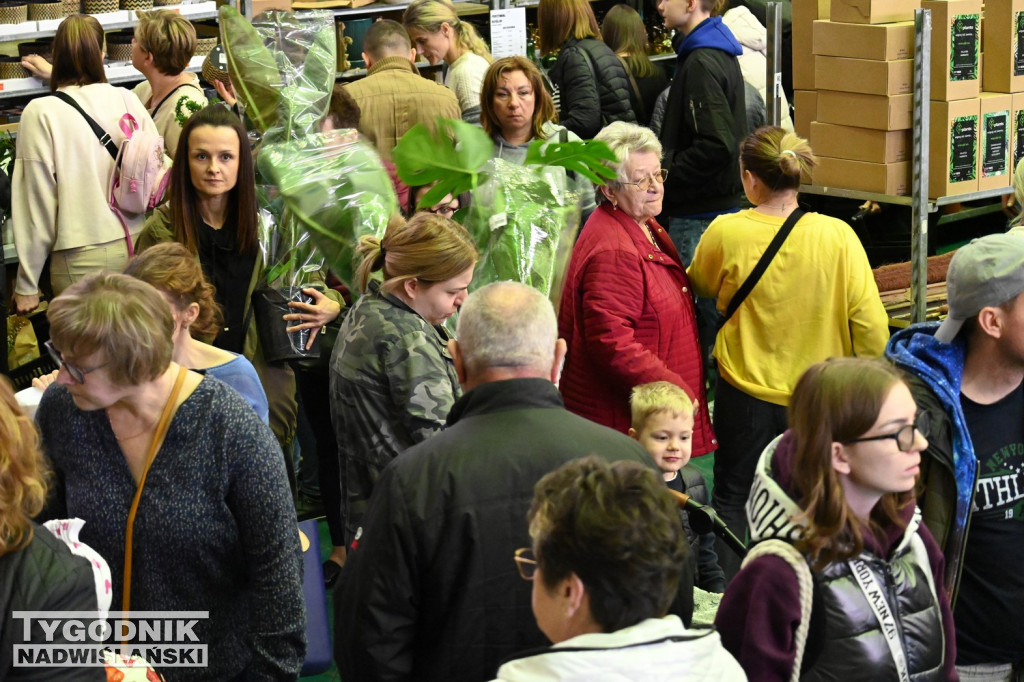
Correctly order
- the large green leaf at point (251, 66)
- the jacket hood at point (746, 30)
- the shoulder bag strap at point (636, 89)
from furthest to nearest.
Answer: the jacket hood at point (746, 30) < the shoulder bag strap at point (636, 89) < the large green leaf at point (251, 66)

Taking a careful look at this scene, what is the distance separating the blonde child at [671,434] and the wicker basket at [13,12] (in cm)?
396

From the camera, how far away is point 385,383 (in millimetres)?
2916

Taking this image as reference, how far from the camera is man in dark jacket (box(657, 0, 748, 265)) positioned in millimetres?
5418

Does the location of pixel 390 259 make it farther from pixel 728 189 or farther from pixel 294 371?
pixel 728 189

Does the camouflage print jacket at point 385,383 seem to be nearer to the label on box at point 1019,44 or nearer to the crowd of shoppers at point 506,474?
the crowd of shoppers at point 506,474

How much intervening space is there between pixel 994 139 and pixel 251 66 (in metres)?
3.14

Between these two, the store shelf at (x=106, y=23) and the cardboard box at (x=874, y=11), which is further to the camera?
the store shelf at (x=106, y=23)

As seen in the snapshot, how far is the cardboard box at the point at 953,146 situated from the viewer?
507 cm

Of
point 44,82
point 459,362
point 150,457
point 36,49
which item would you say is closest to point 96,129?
point 44,82

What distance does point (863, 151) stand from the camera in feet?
16.9

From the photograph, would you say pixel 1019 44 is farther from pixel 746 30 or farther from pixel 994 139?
pixel 746 30

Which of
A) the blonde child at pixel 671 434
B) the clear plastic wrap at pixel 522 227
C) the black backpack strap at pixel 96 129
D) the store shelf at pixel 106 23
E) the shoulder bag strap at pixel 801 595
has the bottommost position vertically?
the blonde child at pixel 671 434

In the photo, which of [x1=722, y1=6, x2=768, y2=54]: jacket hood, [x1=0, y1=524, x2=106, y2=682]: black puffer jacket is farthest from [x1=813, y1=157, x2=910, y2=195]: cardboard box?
[x1=0, y1=524, x2=106, y2=682]: black puffer jacket

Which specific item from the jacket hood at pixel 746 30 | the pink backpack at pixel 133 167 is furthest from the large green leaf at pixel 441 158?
the jacket hood at pixel 746 30
